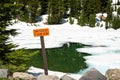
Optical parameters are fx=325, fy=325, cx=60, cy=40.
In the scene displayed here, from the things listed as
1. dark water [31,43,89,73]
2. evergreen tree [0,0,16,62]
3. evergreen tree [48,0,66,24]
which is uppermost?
evergreen tree [0,0,16,62]

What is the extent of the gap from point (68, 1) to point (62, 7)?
247 inches

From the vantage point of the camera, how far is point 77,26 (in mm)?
97438

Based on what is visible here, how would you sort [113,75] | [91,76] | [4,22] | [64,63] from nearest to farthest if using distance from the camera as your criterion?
[91,76] → [113,75] → [4,22] → [64,63]

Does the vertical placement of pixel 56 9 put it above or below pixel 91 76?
below

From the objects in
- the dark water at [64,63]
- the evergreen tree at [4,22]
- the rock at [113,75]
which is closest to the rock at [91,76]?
the rock at [113,75]

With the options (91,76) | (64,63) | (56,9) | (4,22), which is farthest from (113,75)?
(56,9)

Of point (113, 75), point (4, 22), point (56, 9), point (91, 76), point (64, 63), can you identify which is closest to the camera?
point (91, 76)

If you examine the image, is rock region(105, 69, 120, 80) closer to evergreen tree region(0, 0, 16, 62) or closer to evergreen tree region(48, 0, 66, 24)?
evergreen tree region(0, 0, 16, 62)

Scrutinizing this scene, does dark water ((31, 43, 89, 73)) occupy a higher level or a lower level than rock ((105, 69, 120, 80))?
lower

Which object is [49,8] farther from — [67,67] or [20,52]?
[20,52]

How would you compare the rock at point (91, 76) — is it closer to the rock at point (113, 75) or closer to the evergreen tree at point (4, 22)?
the rock at point (113, 75)

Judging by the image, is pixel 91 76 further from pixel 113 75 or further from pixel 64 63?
pixel 64 63

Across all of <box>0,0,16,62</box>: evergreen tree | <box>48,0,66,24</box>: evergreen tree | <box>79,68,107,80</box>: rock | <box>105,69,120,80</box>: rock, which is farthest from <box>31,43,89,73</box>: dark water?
<box>48,0,66,24</box>: evergreen tree

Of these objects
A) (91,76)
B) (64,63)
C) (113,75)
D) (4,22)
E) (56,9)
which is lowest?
(64,63)
